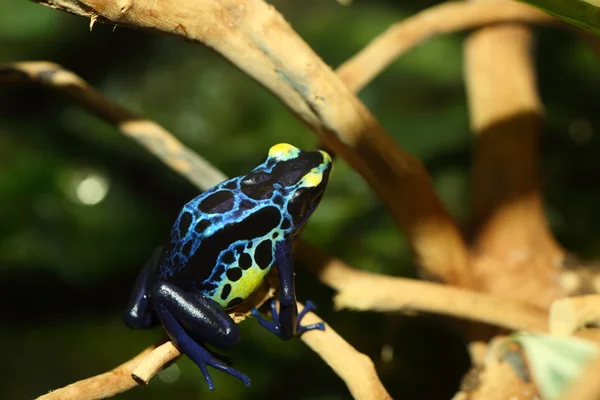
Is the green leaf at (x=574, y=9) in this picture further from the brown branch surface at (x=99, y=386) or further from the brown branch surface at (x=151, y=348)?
the brown branch surface at (x=99, y=386)

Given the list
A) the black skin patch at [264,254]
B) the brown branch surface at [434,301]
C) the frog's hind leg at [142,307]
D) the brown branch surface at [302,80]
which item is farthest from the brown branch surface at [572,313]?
the frog's hind leg at [142,307]

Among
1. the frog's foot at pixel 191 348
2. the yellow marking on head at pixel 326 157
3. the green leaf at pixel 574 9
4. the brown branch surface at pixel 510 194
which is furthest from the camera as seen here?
the brown branch surface at pixel 510 194

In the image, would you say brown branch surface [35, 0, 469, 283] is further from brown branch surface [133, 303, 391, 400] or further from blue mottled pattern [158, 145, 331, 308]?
brown branch surface [133, 303, 391, 400]

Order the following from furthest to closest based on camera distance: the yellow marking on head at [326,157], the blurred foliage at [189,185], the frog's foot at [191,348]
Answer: the blurred foliage at [189,185]
the yellow marking on head at [326,157]
the frog's foot at [191,348]

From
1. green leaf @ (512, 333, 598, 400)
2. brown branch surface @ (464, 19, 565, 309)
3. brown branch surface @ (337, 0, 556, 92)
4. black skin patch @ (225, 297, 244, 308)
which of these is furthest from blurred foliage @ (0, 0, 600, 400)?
green leaf @ (512, 333, 598, 400)

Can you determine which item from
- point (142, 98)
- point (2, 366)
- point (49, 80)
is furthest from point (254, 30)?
point (142, 98)

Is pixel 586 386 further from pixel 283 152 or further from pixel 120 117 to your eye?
pixel 120 117
